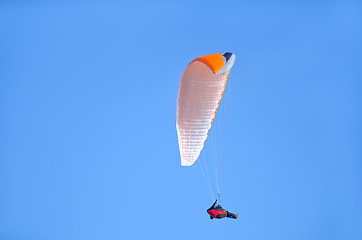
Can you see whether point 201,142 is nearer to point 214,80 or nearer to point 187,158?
point 187,158

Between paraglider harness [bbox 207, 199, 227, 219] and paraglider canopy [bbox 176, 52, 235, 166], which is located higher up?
paraglider canopy [bbox 176, 52, 235, 166]

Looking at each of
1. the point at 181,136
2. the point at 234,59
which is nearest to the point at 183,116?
the point at 181,136

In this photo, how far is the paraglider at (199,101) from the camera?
20.9m

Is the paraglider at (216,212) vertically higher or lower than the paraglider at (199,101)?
lower

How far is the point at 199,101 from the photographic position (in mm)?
21656

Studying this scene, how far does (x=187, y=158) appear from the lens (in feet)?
74.1

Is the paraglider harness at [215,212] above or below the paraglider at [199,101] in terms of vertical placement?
below

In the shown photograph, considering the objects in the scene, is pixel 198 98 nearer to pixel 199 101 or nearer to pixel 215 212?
pixel 199 101

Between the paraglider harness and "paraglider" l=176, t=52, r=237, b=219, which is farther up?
"paraglider" l=176, t=52, r=237, b=219

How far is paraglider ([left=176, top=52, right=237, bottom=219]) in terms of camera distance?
20.9m

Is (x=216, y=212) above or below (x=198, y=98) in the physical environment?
below

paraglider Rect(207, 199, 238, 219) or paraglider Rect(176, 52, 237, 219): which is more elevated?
paraglider Rect(176, 52, 237, 219)

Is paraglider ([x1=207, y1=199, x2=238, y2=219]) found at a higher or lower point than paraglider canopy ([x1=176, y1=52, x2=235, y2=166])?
lower

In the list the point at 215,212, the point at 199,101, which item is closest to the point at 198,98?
the point at 199,101
